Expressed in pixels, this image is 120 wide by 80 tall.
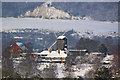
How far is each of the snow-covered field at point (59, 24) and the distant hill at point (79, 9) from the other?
1.10 feet

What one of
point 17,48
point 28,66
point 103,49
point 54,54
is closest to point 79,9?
point 103,49

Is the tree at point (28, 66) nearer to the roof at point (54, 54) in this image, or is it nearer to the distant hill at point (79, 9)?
the roof at point (54, 54)

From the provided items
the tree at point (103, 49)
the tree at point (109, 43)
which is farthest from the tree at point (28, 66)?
the tree at point (109, 43)

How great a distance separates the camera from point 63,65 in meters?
13.1

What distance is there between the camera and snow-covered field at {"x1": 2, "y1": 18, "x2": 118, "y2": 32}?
17.2 m

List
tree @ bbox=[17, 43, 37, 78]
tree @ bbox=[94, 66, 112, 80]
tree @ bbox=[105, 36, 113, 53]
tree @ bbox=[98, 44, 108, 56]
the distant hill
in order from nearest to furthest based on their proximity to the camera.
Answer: tree @ bbox=[94, 66, 112, 80]
tree @ bbox=[17, 43, 37, 78]
tree @ bbox=[98, 44, 108, 56]
tree @ bbox=[105, 36, 113, 53]
the distant hill

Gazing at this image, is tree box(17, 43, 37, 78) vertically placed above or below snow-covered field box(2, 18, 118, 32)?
below

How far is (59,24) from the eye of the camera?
18.0 metres

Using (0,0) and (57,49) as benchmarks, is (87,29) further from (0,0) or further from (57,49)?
(0,0)

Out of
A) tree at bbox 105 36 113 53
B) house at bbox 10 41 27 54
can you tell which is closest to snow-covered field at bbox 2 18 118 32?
tree at bbox 105 36 113 53

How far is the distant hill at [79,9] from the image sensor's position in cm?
1830

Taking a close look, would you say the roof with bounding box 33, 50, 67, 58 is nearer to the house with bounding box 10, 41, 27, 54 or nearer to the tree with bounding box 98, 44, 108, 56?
the house with bounding box 10, 41, 27, 54

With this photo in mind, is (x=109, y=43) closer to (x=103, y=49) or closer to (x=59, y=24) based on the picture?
(x=103, y=49)

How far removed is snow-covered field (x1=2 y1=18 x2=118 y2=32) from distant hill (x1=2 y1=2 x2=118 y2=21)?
1.10 feet
